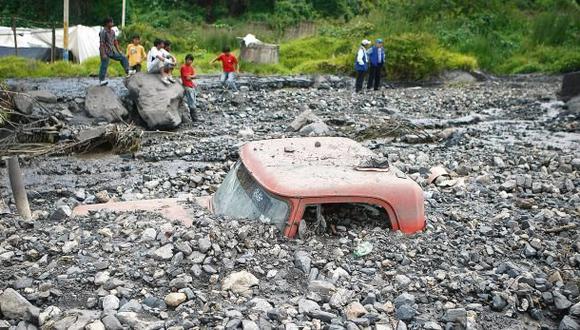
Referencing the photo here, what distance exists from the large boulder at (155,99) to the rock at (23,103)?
241cm

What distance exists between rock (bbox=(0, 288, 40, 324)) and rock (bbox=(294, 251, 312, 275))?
6.95ft

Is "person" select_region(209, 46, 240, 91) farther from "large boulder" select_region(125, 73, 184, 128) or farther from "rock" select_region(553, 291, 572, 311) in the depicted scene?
"rock" select_region(553, 291, 572, 311)

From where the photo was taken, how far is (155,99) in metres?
14.6

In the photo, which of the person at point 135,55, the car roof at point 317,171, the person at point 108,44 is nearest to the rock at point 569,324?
the car roof at point 317,171

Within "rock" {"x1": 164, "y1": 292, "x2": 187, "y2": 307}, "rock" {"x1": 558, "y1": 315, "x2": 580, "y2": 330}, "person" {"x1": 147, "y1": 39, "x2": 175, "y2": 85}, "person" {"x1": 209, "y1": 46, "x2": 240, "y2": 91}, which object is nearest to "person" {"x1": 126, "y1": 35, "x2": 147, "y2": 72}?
"person" {"x1": 147, "y1": 39, "x2": 175, "y2": 85}

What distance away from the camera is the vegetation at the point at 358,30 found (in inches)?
945

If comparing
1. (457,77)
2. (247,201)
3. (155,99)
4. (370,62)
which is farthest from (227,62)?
(247,201)

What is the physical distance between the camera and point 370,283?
17.0 feet

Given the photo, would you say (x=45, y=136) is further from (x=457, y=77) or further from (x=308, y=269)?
(x=457, y=77)

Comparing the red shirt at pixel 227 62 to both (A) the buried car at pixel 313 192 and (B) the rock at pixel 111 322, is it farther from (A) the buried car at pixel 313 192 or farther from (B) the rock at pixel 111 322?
(B) the rock at pixel 111 322

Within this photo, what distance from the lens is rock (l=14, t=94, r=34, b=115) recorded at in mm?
13180

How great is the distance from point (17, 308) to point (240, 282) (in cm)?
176

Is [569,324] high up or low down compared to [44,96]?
up

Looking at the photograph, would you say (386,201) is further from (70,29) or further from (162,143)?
(70,29)
